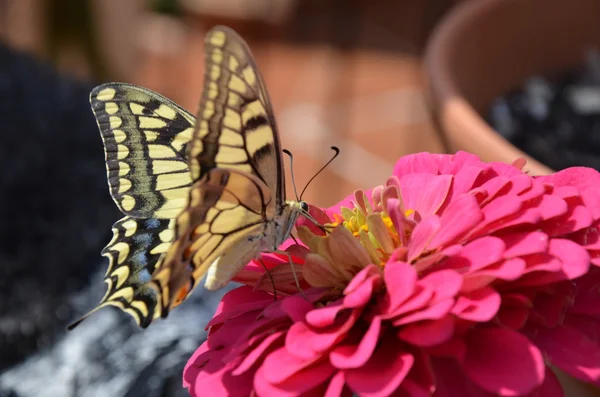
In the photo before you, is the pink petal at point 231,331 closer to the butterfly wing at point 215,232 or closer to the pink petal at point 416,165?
the butterfly wing at point 215,232

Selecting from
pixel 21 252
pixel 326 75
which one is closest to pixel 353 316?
pixel 21 252

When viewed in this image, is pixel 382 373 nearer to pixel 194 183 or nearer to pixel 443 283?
pixel 443 283

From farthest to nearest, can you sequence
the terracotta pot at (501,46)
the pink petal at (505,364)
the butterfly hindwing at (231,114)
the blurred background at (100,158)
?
the terracotta pot at (501,46), the blurred background at (100,158), the butterfly hindwing at (231,114), the pink petal at (505,364)

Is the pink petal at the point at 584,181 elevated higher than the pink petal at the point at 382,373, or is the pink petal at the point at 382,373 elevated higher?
the pink petal at the point at 584,181

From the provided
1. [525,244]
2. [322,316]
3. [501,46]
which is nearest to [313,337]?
[322,316]

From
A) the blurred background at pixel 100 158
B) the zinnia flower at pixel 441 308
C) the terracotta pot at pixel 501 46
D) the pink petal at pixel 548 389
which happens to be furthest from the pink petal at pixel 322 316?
the terracotta pot at pixel 501 46
